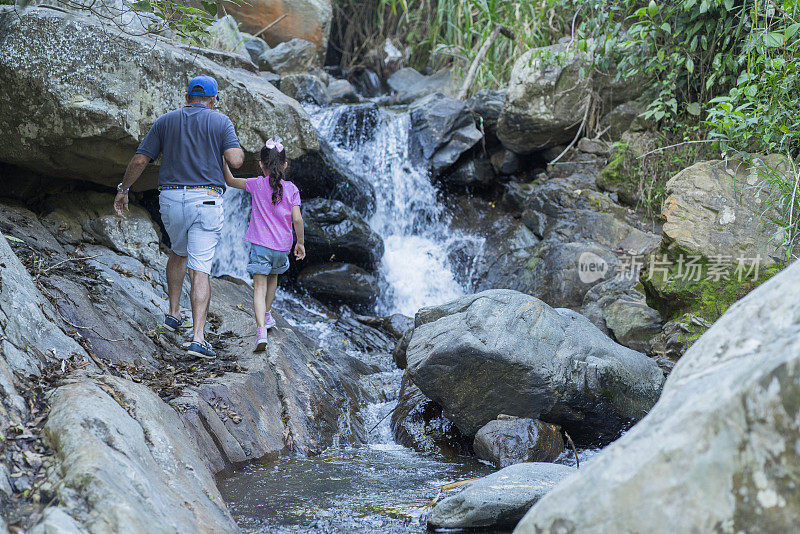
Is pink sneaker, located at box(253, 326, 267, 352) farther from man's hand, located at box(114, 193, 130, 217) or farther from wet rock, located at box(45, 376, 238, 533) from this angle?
wet rock, located at box(45, 376, 238, 533)

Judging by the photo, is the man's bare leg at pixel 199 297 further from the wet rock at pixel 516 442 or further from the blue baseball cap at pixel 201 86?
the wet rock at pixel 516 442

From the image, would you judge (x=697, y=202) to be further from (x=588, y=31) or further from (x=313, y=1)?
(x=313, y=1)

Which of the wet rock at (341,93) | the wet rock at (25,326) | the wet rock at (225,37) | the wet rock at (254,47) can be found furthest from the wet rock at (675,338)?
the wet rock at (254,47)

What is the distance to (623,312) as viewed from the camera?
21.7 ft

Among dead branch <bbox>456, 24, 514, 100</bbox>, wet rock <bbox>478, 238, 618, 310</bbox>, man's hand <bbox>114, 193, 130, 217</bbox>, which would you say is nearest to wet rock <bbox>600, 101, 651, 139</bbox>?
wet rock <bbox>478, 238, 618, 310</bbox>

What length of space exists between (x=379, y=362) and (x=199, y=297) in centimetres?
274

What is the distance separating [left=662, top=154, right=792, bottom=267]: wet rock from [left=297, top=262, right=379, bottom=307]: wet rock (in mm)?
3828

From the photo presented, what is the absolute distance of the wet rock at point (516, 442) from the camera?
459cm

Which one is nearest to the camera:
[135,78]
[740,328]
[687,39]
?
[740,328]

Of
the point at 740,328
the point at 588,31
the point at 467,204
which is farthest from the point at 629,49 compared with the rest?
the point at 740,328

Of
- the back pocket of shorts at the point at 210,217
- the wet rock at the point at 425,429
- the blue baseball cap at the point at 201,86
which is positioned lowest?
the wet rock at the point at 425,429

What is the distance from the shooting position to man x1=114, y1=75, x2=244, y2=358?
15.6 feet

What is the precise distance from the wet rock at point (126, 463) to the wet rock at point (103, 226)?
3.12 metres

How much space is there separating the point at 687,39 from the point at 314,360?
562 centimetres
